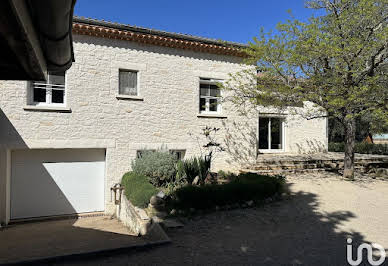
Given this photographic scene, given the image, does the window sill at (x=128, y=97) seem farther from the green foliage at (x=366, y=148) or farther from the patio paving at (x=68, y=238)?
the green foliage at (x=366, y=148)

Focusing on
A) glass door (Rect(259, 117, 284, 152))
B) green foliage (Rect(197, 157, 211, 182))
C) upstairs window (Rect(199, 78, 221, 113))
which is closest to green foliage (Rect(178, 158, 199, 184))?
green foliage (Rect(197, 157, 211, 182))

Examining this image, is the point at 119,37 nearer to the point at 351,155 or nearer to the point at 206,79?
the point at 206,79

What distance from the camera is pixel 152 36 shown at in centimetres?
965

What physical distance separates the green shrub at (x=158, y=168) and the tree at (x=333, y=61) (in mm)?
4040

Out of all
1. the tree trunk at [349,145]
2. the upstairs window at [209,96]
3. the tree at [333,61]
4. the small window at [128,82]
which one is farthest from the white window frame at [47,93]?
the tree trunk at [349,145]

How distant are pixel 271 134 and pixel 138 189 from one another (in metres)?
9.48

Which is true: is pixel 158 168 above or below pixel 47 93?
below

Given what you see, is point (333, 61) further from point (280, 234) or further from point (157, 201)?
point (157, 201)

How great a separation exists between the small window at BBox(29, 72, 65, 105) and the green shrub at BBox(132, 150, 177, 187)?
3.62 m

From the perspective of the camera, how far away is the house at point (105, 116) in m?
8.41

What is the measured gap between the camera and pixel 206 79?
10914 millimetres

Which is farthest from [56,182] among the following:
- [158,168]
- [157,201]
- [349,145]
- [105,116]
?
[349,145]

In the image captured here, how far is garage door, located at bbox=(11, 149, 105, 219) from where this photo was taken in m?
8.53

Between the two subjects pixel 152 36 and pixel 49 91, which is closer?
pixel 49 91
